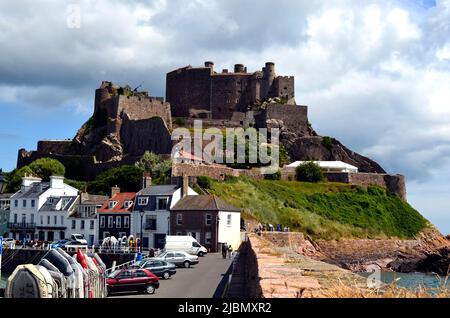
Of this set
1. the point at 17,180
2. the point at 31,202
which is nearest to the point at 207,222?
the point at 31,202

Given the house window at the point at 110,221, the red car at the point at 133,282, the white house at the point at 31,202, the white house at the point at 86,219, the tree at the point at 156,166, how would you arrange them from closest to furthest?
the red car at the point at 133,282 < the house window at the point at 110,221 < the white house at the point at 86,219 < the white house at the point at 31,202 < the tree at the point at 156,166

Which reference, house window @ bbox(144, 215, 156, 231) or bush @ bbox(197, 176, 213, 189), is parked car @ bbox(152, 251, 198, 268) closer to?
house window @ bbox(144, 215, 156, 231)

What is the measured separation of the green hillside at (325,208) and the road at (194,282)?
25629 mm

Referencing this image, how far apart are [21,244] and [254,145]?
37.0 meters

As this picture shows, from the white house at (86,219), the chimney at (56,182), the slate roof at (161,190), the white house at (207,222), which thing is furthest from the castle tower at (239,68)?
the white house at (207,222)

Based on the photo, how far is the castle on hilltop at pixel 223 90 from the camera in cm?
10600

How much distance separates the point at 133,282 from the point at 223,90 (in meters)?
81.4

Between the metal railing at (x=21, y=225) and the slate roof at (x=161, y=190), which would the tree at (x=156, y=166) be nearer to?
the slate roof at (x=161, y=190)

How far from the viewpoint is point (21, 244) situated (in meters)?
62.7

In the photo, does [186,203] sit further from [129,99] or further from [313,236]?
[129,99]

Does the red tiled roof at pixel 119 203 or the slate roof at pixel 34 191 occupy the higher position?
the slate roof at pixel 34 191
